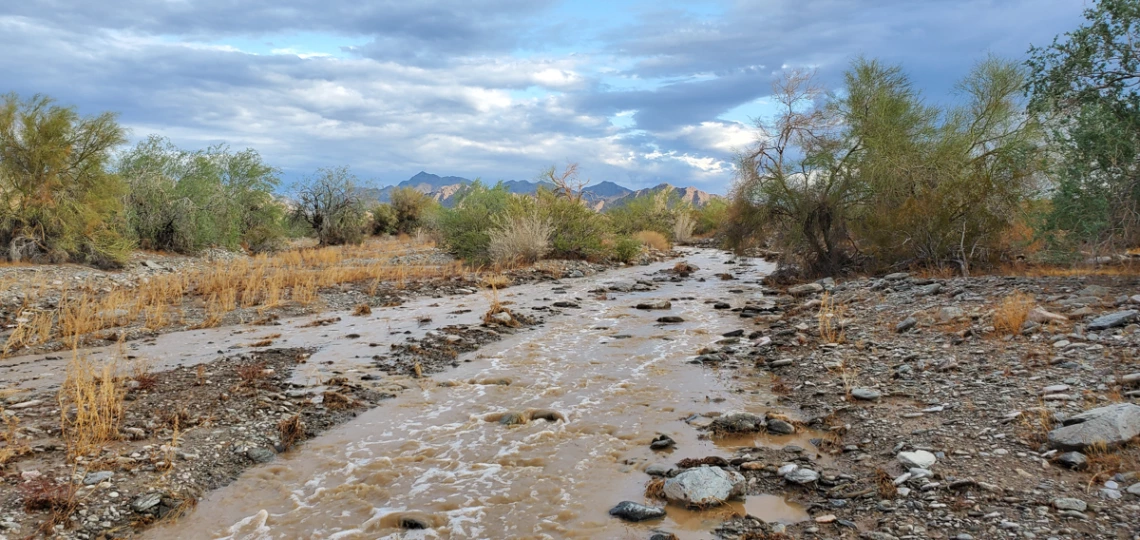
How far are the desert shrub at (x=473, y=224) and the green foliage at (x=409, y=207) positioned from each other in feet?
30.8

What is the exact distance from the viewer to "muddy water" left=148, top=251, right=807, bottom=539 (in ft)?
14.8

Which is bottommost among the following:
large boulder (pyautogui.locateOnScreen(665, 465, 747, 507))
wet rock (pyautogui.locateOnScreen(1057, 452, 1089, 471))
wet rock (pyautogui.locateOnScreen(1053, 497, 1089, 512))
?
large boulder (pyautogui.locateOnScreen(665, 465, 747, 507))

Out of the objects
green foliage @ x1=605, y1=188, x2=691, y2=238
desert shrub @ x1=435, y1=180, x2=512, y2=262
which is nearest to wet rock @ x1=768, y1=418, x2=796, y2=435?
desert shrub @ x1=435, y1=180, x2=512, y2=262

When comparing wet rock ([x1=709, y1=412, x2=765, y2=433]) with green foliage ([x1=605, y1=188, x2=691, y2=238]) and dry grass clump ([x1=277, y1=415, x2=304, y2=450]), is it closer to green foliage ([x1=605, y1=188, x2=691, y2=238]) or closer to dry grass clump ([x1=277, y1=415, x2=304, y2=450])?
dry grass clump ([x1=277, y1=415, x2=304, y2=450])

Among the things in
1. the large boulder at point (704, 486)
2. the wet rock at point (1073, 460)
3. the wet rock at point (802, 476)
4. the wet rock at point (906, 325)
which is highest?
the wet rock at point (906, 325)

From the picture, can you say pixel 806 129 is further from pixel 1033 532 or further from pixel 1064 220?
pixel 1033 532

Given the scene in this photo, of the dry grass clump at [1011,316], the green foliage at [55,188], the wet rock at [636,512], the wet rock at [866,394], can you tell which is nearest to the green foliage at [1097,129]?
the dry grass clump at [1011,316]

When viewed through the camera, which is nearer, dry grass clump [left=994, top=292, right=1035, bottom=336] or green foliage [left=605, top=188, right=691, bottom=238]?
A: dry grass clump [left=994, top=292, right=1035, bottom=336]

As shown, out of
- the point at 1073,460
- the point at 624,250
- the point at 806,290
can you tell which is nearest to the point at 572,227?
the point at 624,250

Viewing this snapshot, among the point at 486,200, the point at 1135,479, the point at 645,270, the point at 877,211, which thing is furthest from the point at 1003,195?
the point at 486,200

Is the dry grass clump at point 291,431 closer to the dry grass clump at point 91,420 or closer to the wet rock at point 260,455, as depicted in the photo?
the wet rock at point 260,455

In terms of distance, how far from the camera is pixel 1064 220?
32.3ft

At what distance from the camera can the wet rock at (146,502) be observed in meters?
4.56

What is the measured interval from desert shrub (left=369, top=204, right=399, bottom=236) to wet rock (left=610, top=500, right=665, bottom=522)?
36760mm
